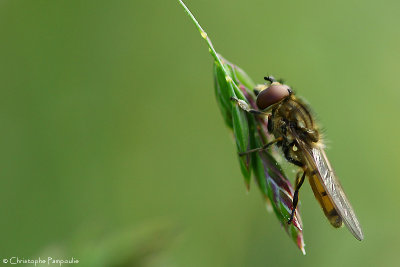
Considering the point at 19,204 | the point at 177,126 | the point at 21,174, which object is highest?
the point at 177,126

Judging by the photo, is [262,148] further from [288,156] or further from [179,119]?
[179,119]

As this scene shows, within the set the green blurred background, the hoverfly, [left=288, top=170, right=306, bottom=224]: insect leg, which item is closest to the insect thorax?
the hoverfly

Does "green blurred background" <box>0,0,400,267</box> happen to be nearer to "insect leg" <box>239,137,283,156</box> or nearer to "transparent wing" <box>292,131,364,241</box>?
"transparent wing" <box>292,131,364,241</box>

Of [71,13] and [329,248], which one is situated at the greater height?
[71,13]

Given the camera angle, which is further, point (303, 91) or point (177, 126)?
point (303, 91)

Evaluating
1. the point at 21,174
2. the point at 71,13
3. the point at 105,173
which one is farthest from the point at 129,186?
the point at 71,13

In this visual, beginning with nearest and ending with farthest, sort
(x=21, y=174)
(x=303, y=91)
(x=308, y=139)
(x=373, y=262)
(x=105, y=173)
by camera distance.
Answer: (x=308, y=139), (x=373, y=262), (x=21, y=174), (x=105, y=173), (x=303, y=91)

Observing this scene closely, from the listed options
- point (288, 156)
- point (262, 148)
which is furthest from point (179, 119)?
point (262, 148)

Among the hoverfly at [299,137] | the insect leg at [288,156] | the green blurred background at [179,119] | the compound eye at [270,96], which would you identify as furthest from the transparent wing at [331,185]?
the green blurred background at [179,119]

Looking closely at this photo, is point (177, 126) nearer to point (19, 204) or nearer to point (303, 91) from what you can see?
point (303, 91)
